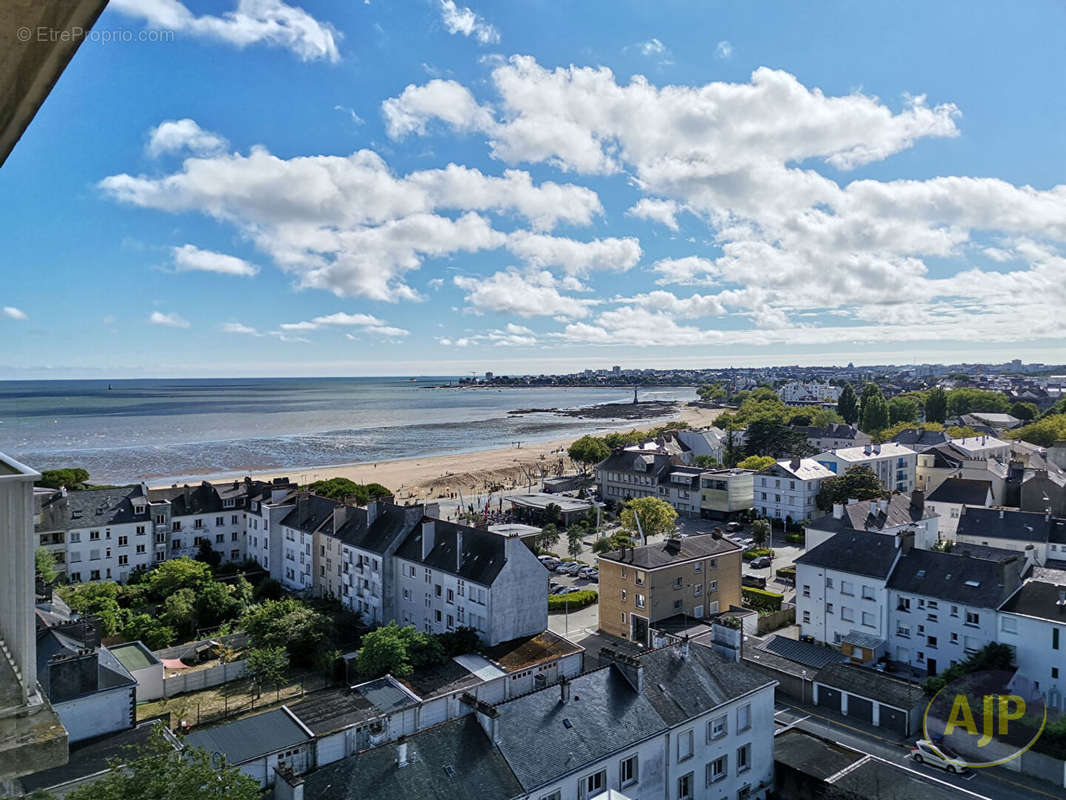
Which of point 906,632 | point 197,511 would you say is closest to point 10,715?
point 906,632

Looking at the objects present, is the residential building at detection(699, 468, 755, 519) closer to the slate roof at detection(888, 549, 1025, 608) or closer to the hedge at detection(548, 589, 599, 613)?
the hedge at detection(548, 589, 599, 613)

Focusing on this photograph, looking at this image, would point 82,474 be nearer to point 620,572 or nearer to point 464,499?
point 464,499

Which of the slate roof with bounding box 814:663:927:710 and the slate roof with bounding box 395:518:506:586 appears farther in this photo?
the slate roof with bounding box 395:518:506:586

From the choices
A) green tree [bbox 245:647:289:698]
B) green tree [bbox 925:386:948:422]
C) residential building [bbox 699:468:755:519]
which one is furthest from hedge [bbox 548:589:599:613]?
green tree [bbox 925:386:948:422]

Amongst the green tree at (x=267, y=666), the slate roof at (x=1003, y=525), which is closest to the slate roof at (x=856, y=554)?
the slate roof at (x=1003, y=525)

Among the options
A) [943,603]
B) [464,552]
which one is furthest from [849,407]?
[464,552]

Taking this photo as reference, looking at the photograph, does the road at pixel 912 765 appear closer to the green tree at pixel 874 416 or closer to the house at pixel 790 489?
the house at pixel 790 489

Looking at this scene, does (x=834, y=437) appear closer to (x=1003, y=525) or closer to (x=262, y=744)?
(x=1003, y=525)
